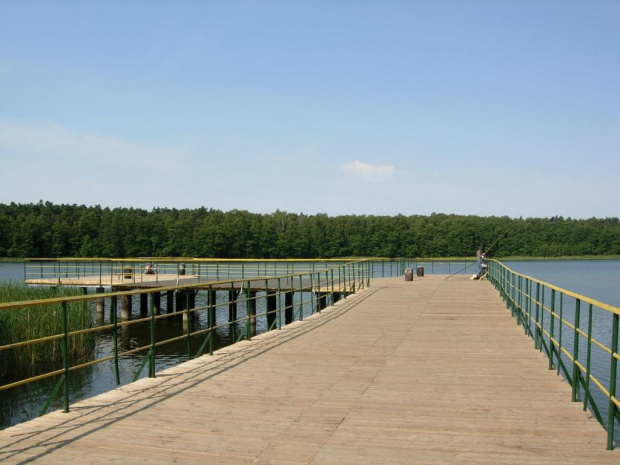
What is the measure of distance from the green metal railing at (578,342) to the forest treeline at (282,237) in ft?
265

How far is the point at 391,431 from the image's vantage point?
5422 millimetres

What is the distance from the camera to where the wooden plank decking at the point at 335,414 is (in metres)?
4.82

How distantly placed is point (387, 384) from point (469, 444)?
2.43 meters

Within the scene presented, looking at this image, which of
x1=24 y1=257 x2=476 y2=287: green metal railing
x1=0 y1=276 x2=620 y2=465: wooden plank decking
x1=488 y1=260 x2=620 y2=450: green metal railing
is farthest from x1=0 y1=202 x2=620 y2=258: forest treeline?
x1=0 y1=276 x2=620 y2=465: wooden plank decking

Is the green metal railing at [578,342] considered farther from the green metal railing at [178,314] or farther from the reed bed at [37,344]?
the reed bed at [37,344]

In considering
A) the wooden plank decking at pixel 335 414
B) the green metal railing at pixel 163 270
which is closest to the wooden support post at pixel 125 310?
the green metal railing at pixel 163 270

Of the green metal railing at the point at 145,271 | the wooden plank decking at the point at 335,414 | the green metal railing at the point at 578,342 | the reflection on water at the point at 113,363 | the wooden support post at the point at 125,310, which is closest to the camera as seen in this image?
the wooden plank decking at the point at 335,414

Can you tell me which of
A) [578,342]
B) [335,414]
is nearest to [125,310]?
[578,342]

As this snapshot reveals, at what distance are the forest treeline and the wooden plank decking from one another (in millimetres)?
97227

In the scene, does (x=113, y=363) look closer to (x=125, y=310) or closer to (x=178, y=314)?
(x=178, y=314)

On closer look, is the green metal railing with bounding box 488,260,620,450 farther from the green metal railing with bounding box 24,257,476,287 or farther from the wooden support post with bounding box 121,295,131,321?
the wooden support post with bounding box 121,295,131,321

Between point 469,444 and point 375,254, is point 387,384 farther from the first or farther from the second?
point 375,254

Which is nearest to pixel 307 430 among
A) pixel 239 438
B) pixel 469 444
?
pixel 239 438

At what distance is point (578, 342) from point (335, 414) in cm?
356
